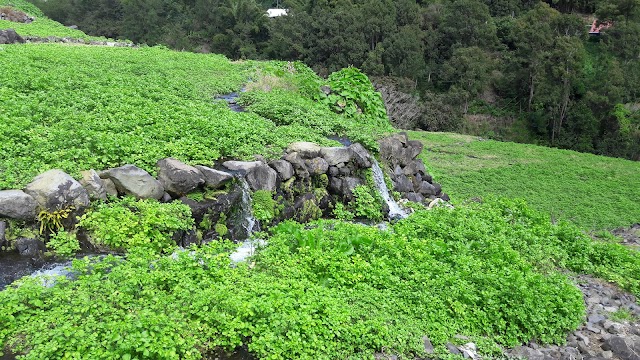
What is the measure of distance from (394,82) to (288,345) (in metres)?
30.9

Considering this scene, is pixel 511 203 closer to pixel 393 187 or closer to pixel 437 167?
pixel 393 187

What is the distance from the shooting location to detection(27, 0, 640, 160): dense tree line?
28.9 m

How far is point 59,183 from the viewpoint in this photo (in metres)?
6.68

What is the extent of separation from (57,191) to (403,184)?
7.50 m

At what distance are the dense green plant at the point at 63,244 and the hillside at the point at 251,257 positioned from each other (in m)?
0.02

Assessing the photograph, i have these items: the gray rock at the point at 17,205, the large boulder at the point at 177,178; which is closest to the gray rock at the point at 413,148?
the large boulder at the point at 177,178

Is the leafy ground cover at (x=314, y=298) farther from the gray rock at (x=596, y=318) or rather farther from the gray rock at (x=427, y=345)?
the gray rock at (x=596, y=318)

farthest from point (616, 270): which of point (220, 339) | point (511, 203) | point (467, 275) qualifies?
point (220, 339)

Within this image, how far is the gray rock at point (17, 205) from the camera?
20.6ft

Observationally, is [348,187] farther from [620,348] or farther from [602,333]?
[620,348]

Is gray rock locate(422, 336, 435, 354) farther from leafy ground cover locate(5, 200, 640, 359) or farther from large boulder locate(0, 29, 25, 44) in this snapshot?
large boulder locate(0, 29, 25, 44)

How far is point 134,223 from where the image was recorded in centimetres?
669

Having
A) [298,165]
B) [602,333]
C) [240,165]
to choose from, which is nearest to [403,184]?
[298,165]

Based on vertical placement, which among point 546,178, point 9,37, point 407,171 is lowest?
point 546,178
